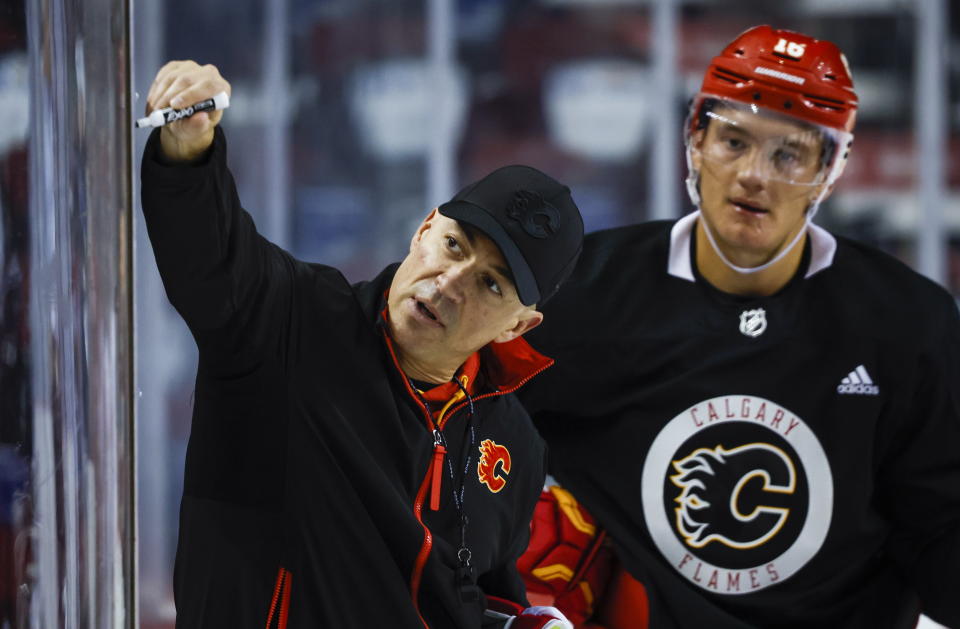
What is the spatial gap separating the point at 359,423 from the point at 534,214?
12.0 inches

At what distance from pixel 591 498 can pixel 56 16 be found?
1.54m

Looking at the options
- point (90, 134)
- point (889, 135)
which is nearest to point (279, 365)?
point (90, 134)

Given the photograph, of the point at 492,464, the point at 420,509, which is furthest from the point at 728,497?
the point at 420,509

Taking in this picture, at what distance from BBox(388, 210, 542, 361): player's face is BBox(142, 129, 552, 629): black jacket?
42mm

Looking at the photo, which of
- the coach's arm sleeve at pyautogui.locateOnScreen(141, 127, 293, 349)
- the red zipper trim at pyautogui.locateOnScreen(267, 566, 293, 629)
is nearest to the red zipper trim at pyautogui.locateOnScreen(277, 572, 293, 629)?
the red zipper trim at pyautogui.locateOnScreen(267, 566, 293, 629)

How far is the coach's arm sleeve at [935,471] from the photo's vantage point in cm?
196

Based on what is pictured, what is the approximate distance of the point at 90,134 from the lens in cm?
67

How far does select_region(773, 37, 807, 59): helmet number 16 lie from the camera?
6.52 ft

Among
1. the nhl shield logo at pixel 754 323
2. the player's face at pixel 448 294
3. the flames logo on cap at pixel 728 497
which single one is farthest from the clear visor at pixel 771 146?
the player's face at pixel 448 294

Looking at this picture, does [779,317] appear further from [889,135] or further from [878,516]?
[889,135]

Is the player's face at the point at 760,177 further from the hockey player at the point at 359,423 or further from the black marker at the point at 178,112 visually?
the black marker at the point at 178,112

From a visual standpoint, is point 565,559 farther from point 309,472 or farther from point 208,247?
point 208,247

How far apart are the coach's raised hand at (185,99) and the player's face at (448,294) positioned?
1.24ft

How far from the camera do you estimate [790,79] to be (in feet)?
6.42
